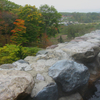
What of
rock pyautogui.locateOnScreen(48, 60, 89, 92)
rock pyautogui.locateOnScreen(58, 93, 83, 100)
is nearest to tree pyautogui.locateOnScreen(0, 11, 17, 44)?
rock pyautogui.locateOnScreen(48, 60, 89, 92)

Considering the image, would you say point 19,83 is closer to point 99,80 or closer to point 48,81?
point 48,81

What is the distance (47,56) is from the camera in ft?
11.3

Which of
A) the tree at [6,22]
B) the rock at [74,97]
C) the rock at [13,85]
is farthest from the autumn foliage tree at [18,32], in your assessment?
the rock at [13,85]

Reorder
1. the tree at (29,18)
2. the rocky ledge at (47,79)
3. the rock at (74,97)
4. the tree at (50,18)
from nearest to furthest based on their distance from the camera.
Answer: the rocky ledge at (47,79) < the rock at (74,97) < the tree at (29,18) < the tree at (50,18)

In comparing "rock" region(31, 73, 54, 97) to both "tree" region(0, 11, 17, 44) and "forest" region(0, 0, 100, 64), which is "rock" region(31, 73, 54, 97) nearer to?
"forest" region(0, 0, 100, 64)

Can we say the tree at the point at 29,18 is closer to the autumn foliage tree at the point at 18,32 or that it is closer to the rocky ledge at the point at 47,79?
the autumn foliage tree at the point at 18,32

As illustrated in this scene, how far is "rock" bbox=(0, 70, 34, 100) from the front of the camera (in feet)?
4.97

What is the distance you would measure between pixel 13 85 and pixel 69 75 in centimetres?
117

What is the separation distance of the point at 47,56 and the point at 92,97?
1.67 meters

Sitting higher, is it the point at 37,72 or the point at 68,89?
the point at 37,72

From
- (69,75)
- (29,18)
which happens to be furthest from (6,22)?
(69,75)

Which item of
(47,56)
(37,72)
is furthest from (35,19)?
(37,72)

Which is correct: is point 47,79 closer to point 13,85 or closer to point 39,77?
point 39,77

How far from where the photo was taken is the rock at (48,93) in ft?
6.30
